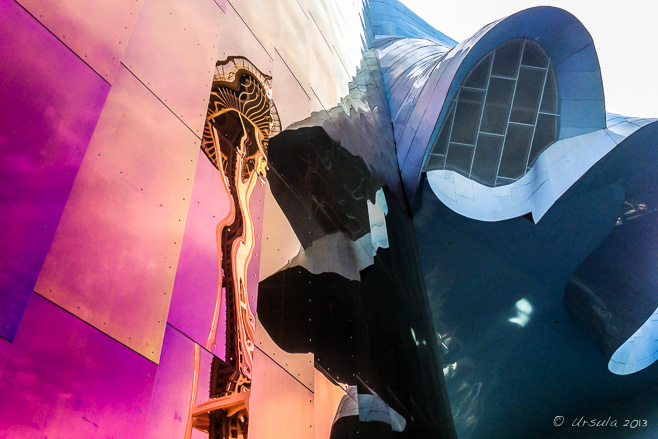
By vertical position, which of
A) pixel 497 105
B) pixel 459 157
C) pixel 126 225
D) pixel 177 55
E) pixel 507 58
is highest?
pixel 507 58

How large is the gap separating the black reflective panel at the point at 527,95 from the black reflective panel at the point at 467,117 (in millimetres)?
799

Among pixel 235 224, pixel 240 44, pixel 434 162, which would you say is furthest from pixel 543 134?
pixel 235 224

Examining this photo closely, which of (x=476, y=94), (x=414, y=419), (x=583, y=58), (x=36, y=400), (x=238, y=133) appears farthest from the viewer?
(x=476, y=94)

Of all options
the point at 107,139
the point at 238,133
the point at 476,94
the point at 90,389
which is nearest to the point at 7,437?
the point at 90,389

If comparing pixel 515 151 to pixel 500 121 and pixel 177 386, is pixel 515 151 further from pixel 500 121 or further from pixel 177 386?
pixel 177 386

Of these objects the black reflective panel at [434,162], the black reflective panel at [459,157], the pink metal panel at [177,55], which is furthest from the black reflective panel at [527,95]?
the pink metal panel at [177,55]

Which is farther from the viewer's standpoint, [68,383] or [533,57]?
[533,57]

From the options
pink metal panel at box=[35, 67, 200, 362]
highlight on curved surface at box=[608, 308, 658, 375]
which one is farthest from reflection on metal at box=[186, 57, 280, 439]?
highlight on curved surface at box=[608, 308, 658, 375]

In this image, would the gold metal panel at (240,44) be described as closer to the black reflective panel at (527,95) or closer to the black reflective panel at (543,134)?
the black reflective panel at (527,95)

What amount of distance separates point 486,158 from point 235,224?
9.84 meters

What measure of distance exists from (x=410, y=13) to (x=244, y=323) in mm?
19244

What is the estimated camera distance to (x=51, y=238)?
2.16m

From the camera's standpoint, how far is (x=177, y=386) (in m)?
2.55

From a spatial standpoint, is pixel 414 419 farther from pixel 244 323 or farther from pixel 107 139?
pixel 107 139
